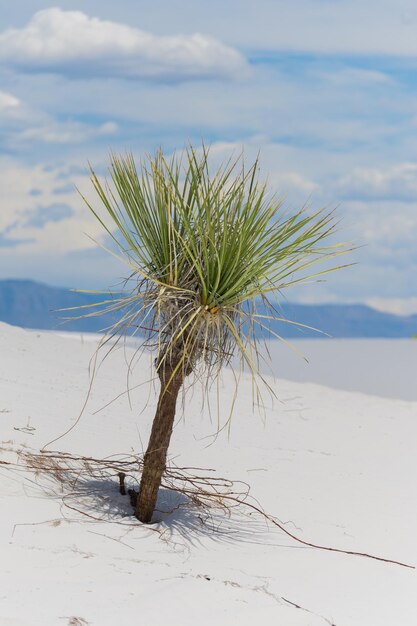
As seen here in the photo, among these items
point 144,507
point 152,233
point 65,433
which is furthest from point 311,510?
point 152,233

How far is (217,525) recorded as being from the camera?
5.55 m

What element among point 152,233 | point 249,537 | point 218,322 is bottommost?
point 249,537

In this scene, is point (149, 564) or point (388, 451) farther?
point (388, 451)

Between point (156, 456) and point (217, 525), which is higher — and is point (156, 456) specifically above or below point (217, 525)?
above

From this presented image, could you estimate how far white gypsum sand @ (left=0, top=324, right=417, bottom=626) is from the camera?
396 centimetres

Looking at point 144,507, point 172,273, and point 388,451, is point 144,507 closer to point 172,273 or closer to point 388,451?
point 172,273

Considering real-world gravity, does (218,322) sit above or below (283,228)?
below

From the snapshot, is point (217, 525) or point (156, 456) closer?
point (156, 456)

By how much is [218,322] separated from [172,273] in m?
0.42

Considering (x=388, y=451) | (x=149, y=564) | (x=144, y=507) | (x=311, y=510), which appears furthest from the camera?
(x=388, y=451)

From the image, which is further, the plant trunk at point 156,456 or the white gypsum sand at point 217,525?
the plant trunk at point 156,456

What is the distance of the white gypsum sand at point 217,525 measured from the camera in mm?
3957

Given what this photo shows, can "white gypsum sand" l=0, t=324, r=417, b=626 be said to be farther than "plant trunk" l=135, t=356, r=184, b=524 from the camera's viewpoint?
No

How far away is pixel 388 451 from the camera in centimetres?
847
